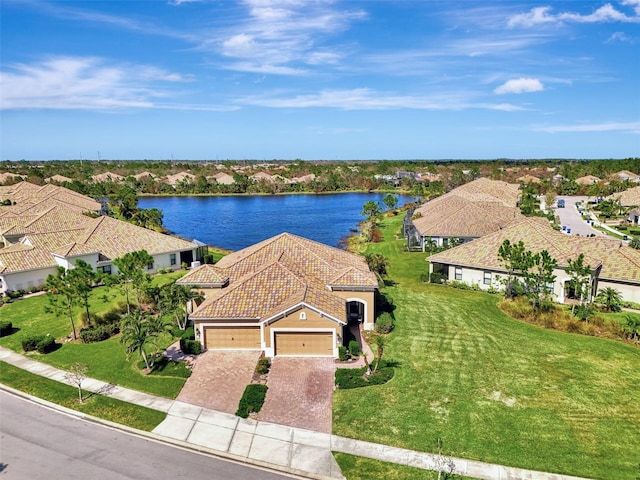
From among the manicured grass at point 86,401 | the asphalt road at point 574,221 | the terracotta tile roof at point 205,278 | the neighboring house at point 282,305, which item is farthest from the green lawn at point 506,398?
the asphalt road at point 574,221

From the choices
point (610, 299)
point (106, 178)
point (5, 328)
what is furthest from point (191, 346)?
point (106, 178)

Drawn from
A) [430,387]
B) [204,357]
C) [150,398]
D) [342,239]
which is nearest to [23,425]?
[150,398]

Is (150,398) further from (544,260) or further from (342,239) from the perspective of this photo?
(342,239)

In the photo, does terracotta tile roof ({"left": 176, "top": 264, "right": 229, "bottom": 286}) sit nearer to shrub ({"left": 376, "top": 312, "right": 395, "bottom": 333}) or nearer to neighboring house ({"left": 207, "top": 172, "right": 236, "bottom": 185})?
shrub ({"left": 376, "top": 312, "right": 395, "bottom": 333})

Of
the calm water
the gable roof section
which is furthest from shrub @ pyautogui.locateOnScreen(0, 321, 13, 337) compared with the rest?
the calm water

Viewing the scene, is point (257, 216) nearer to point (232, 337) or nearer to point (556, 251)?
point (556, 251)

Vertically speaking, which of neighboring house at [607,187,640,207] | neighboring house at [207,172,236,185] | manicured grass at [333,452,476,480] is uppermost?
neighboring house at [207,172,236,185]
